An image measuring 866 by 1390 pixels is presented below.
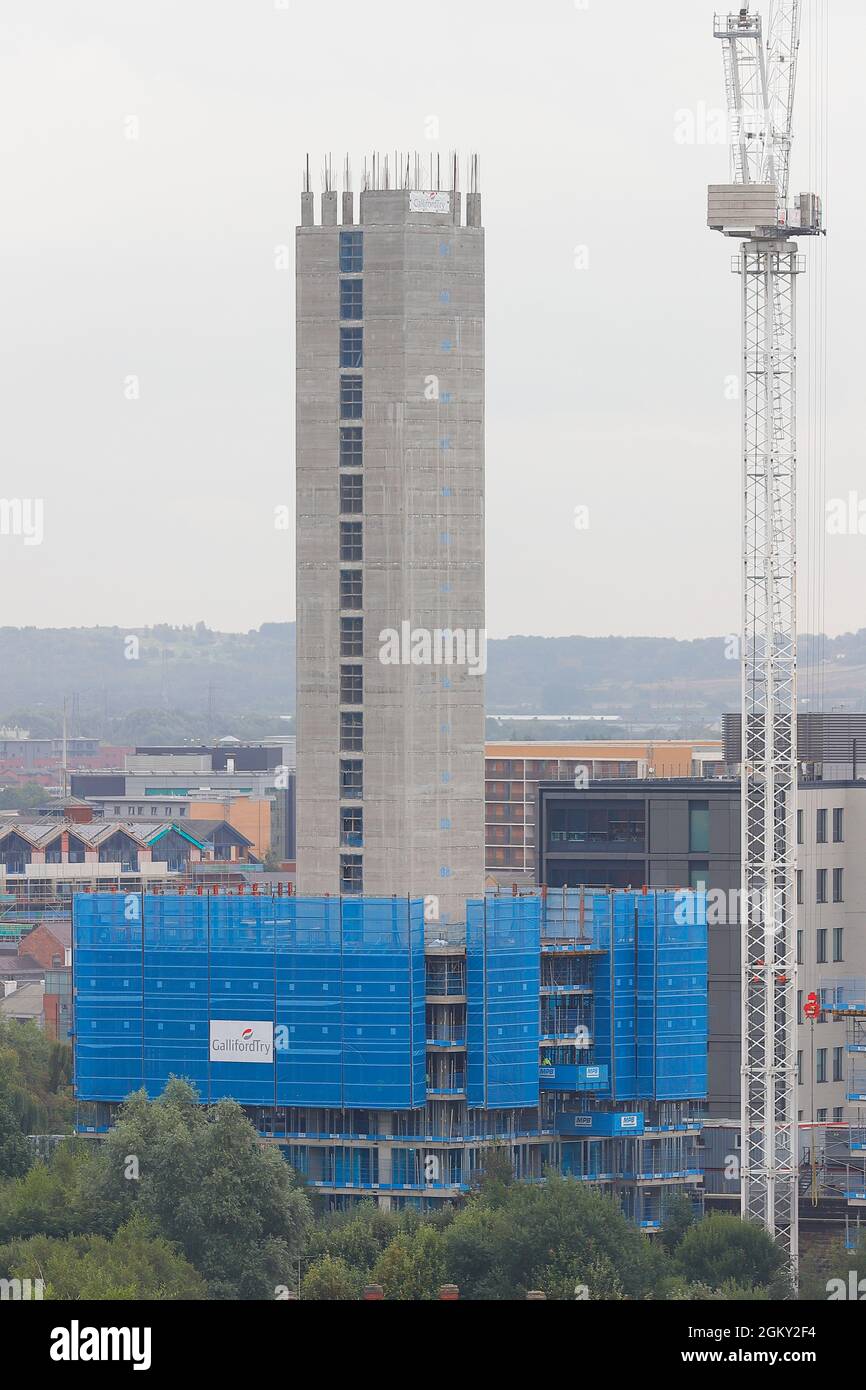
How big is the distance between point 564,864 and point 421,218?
26668mm

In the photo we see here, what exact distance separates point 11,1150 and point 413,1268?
20.5m

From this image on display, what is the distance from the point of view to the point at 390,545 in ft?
299

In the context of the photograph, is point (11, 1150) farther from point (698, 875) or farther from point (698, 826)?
point (698, 826)

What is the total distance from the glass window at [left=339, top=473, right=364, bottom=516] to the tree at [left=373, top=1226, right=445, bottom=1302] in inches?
1205

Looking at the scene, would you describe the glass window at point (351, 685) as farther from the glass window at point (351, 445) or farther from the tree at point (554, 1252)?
the tree at point (554, 1252)

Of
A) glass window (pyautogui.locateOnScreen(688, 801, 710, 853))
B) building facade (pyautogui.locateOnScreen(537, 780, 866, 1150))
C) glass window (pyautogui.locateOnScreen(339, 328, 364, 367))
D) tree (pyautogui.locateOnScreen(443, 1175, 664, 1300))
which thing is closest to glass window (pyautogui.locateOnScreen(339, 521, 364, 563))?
glass window (pyautogui.locateOnScreen(339, 328, 364, 367))

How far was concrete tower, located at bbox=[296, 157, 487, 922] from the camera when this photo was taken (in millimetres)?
90875

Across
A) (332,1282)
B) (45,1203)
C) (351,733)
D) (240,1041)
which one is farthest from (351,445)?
(332,1282)

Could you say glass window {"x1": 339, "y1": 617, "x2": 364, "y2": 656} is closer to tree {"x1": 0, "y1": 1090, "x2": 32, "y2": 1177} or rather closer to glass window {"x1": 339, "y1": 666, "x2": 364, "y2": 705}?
glass window {"x1": 339, "y1": 666, "x2": 364, "y2": 705}

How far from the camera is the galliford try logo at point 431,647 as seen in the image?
298 ft

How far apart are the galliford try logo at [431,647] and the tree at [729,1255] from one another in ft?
80.9

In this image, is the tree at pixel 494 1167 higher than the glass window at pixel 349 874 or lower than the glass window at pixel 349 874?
lower

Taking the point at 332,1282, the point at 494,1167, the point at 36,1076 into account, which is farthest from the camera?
the point at 36,1076

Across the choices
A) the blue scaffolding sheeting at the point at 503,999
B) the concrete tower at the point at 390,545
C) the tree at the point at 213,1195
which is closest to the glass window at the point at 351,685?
the concrete tower at the point at 390,545
